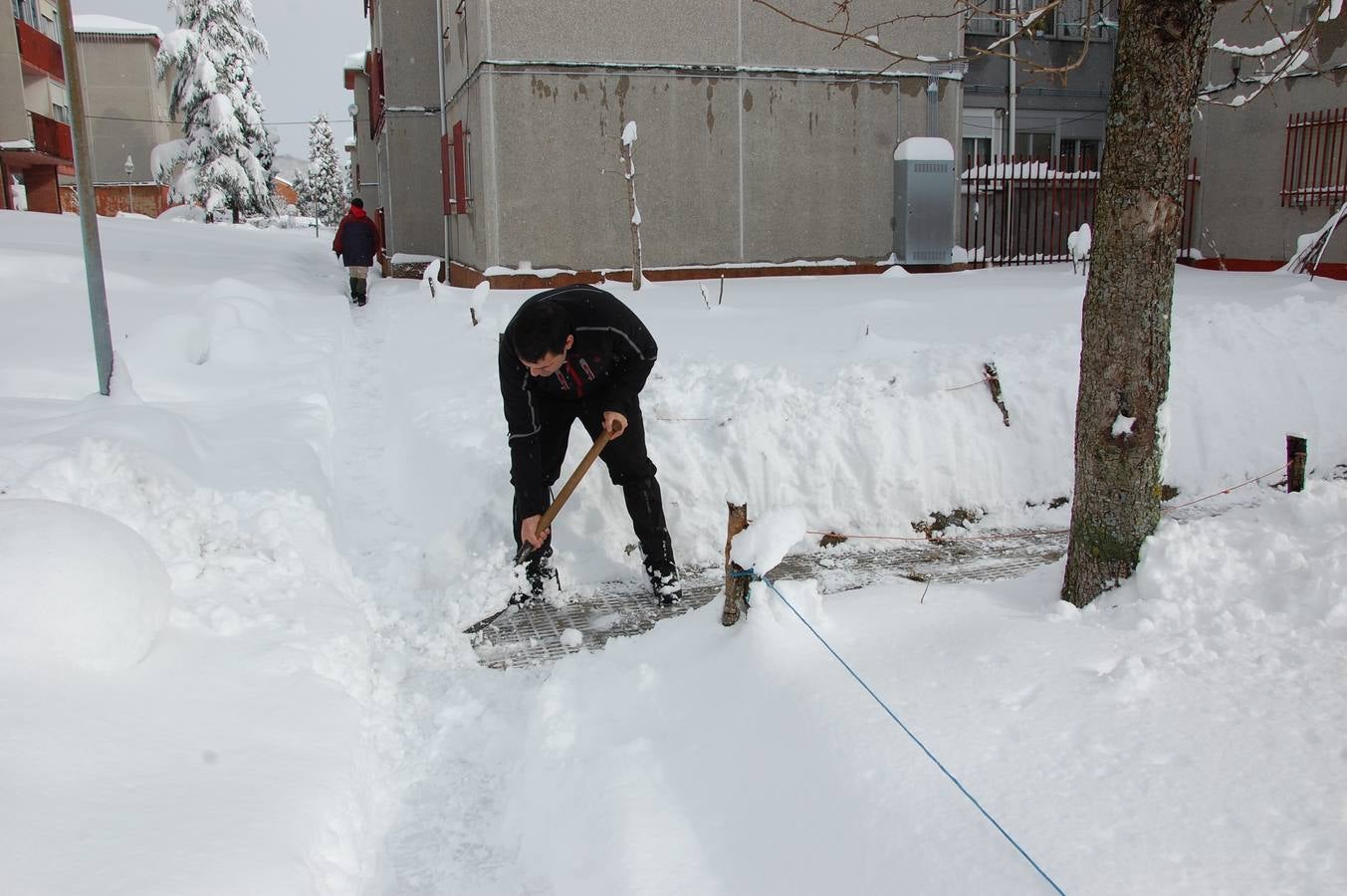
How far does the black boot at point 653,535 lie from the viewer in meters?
4.83

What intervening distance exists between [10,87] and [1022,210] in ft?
85.7

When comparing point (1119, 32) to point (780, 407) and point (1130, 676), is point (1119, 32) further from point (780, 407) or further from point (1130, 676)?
point (780, 407)

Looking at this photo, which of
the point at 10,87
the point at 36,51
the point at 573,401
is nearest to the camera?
the point at 573,401

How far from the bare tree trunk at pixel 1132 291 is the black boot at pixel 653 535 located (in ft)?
6.04

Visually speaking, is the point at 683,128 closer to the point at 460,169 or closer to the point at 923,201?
the point at 923,201

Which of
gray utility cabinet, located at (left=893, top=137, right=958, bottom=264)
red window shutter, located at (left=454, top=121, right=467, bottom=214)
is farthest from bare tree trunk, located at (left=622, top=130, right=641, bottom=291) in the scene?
gray utility cabinet, located at (left=893, top=137, right=958, bottom=264)

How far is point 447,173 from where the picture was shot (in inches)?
651

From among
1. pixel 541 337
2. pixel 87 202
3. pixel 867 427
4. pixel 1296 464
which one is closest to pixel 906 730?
pixel 541 337

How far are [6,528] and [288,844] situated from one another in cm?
141

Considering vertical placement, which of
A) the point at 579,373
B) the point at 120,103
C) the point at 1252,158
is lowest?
the point at 579,373

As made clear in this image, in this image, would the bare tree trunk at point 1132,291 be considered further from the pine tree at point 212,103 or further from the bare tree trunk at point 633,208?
the pine tree at point 212,103

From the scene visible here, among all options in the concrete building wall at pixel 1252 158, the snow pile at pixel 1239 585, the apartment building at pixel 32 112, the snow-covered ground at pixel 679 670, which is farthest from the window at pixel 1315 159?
the apartment building at pixel 32 112

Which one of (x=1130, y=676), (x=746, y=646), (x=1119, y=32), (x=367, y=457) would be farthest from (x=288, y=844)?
(x=367, y=457)

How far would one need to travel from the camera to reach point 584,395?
471cm
